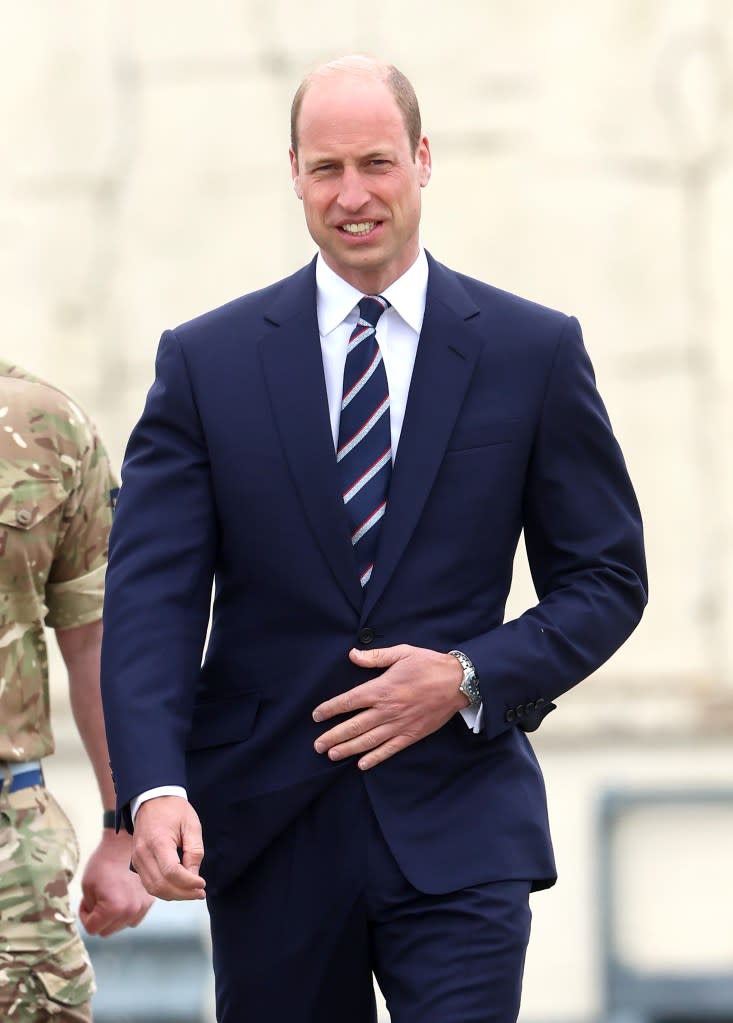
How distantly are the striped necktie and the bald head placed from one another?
33 cm

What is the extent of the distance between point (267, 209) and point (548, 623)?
362cm

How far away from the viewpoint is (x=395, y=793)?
3.70m

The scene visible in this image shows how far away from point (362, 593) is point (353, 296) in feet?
1.50

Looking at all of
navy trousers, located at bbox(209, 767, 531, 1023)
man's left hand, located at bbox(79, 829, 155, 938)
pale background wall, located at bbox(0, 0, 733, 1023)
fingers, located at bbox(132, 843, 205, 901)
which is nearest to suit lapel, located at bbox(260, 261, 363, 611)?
navy trousers, located at bbox(209, 767, 531, 1023)

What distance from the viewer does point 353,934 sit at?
371cm

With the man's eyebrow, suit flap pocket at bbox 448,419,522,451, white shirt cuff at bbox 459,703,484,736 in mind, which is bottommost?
white shirt cuff at bbox 459,703,484,736

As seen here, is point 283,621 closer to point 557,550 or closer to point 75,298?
point 557,550

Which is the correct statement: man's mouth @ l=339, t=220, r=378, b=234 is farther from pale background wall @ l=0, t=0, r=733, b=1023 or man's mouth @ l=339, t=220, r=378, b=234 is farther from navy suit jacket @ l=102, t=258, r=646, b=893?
pale background wall @ l=0, t=0, r=733, b=1023

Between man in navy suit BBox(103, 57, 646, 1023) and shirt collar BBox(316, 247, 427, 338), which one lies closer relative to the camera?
man in navy suit BBox(103, 57, 646, 1023)

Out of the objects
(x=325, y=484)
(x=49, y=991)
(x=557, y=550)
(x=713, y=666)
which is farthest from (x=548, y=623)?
(x=713, y=666)

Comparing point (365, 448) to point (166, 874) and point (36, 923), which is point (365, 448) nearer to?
point (166, 874)

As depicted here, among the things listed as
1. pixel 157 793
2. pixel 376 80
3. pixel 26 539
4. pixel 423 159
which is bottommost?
pixel 157 793

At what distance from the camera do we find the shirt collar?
379cm

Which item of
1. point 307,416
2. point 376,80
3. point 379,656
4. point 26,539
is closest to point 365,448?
point 307,416
